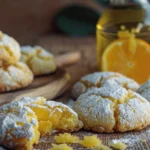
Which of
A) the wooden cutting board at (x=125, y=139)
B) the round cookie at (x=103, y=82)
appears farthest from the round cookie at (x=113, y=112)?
the round cookie at (x=103, y=82)

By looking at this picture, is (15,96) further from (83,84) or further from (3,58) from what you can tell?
(83,84)

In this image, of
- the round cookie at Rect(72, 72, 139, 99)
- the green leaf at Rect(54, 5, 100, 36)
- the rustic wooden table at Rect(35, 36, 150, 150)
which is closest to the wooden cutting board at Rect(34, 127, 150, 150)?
the rustic wooden table at Rect(35, 36, 150, 150)

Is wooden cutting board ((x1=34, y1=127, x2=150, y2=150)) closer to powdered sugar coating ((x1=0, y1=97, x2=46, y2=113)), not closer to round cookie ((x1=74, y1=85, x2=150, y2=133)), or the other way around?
round cookie ((x1=74, y1=85, x2=150, y2=133))

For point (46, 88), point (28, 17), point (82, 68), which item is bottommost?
point (28, 17)

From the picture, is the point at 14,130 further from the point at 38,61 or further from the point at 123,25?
the point at 123,25

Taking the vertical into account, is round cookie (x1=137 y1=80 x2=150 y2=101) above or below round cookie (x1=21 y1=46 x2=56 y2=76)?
above

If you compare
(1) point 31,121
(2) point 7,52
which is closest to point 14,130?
(1) point 31,121
